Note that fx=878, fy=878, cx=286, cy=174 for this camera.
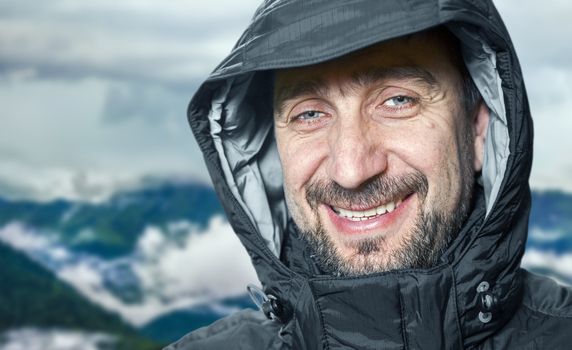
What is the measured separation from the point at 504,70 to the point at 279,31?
1.76 ft

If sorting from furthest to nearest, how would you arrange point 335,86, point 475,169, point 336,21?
point 475,169, point 335,86, point 336,21

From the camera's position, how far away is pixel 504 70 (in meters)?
2.06

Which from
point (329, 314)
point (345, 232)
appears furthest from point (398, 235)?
point (329, 314)

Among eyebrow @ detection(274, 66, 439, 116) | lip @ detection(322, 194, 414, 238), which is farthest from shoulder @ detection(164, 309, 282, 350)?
eyebrow @ detection(274, 66, 439, 116)

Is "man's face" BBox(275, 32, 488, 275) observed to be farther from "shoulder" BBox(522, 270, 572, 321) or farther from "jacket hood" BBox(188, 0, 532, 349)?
"shoulder" BBox(522, 270, 572, 321)

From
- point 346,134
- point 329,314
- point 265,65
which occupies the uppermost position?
point 265,65

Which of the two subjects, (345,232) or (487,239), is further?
(345,232)

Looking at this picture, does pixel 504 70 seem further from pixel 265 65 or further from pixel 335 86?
pixel 265 65

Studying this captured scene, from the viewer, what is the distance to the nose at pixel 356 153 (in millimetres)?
2102

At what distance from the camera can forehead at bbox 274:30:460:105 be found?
2.17m

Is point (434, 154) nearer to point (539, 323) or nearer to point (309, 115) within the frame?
A: point (309, 115)

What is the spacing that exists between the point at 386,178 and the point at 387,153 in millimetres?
62

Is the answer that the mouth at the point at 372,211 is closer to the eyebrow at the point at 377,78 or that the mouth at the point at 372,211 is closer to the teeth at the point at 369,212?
the teeth at the point at 369,212

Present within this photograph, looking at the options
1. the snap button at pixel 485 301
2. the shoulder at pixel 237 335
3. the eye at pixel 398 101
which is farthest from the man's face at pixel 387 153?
the shoulder at pixel 237 335
